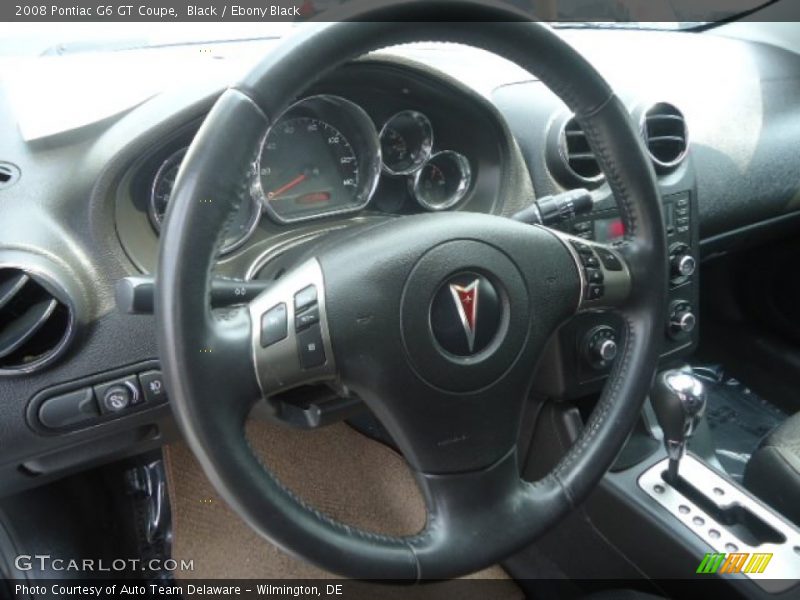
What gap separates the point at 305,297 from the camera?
2.87 feet

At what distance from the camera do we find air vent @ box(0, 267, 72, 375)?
3.33 feet

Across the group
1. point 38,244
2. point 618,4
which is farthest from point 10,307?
point 618,4

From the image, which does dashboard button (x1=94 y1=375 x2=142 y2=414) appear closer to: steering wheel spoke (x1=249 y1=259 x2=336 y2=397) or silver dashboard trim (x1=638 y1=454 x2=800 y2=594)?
steering wheel spoke (x1=249 y1=259 x2=336 y2=397)

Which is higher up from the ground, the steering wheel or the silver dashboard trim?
the steering wheel

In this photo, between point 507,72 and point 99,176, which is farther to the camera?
point 507,72

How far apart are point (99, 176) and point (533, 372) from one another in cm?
65

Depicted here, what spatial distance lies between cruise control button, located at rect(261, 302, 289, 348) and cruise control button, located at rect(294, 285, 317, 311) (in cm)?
2

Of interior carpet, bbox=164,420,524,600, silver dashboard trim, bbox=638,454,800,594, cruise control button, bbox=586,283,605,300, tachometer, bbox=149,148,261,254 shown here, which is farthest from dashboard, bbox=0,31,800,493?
interior carpet, bbox=164,420,524,600

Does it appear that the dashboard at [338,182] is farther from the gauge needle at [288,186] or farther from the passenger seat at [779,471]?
the passenger seat at [779,471]

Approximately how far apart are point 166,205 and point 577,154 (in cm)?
78

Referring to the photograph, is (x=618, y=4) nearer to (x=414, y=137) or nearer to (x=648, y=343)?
(x=414, y=137)

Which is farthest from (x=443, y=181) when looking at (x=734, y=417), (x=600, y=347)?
(x=734, y=417)

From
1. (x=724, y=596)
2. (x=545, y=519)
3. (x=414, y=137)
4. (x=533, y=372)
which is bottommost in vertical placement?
(x=724, y=596)

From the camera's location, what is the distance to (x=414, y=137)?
1445mm
